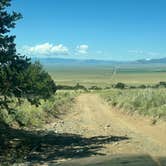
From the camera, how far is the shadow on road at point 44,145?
1602 centimetres

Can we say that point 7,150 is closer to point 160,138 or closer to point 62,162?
point 62,162

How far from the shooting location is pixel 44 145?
732 inches

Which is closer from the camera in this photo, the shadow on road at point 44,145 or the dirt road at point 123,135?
the dirt road at point 123,135

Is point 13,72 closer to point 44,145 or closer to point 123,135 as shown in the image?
point 44,145

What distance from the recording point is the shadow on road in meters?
16.0

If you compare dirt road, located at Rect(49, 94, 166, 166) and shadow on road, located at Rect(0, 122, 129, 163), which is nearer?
dirt road, located at Rect(49, 94, 166, 166)

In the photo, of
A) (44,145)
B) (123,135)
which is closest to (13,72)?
(44,145)

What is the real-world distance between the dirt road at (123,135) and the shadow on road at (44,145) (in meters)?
0.34

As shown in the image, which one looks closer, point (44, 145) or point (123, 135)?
point (44, 145)

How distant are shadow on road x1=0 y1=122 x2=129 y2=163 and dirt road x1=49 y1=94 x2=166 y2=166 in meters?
0.34

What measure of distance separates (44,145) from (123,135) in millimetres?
4200

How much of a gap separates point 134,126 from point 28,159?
35.1 ft

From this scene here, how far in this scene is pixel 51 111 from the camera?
31.6 m

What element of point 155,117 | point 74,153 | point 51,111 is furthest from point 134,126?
point 74,153
